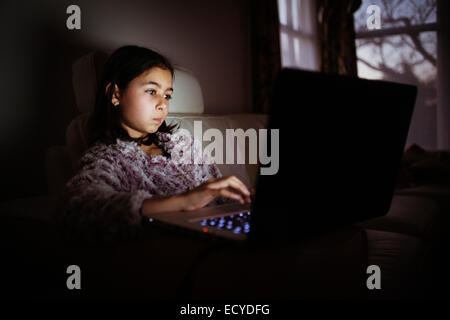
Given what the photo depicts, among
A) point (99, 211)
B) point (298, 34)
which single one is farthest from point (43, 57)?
point (298, 34)

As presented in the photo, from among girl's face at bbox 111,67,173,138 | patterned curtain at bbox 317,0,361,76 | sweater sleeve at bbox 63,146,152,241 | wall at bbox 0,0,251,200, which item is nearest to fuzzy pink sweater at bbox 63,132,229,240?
sweater sleeve at bbox 63,146,152,241

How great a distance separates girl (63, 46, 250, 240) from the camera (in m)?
0.93

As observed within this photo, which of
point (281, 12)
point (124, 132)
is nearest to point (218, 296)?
point (124, 132)

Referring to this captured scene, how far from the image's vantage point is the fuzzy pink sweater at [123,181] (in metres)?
0.84

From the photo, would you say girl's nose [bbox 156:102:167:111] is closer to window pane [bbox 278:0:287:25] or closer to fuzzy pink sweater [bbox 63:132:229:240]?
fuzzy pink sweater [bbox 63:132:229:240]

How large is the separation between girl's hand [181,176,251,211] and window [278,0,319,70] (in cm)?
289

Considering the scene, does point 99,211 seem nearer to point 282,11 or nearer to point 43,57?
point 43,57

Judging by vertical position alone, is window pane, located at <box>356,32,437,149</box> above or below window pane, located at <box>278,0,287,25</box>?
below

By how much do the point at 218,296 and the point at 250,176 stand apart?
4.27 ft

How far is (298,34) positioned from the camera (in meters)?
3.94

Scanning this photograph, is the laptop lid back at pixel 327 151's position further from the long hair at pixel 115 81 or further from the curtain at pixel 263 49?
the curtain at pixel 263 49

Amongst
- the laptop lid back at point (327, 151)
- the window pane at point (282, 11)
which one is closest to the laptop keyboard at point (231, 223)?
the laptop lid back at point (327, 151)

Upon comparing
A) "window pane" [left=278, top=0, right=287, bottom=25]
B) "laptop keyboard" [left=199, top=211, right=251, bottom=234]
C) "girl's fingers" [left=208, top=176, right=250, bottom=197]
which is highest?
"window pane" [left=278, top=0, right=287, bottom=25]

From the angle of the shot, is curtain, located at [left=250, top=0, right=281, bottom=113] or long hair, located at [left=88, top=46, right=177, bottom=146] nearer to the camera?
long hair, located at [left=88, top=46, right=177, bottom=146]
